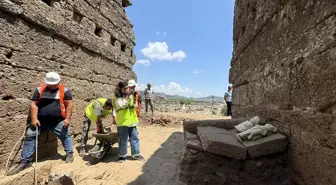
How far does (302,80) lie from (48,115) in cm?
423

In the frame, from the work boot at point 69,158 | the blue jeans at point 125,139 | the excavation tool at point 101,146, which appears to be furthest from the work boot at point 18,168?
the blue jeans at point 125,139

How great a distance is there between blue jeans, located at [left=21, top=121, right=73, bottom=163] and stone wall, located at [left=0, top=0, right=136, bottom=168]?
0.82 ft

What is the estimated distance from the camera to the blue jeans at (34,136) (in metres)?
3.90

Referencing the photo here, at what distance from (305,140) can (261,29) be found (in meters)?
2.38

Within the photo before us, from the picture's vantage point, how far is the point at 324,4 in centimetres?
211

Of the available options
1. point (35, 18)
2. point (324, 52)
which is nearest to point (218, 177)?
point (324, 52)

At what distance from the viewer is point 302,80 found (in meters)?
2.49

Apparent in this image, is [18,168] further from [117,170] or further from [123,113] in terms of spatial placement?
[123,113]

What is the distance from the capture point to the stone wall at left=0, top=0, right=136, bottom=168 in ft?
12.6

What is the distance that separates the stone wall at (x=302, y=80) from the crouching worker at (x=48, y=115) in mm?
3820

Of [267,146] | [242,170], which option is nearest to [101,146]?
[242,170]

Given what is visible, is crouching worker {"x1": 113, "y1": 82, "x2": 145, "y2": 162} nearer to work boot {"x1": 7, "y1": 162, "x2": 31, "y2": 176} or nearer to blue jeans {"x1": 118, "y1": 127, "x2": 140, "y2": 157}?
blue jeans {"x1": 118, "y1": 127, "x2": 140, "y2": 157}

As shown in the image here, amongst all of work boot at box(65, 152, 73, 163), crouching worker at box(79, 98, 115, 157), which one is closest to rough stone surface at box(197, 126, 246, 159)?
crouching worker at box(79, 98, 115, 157)

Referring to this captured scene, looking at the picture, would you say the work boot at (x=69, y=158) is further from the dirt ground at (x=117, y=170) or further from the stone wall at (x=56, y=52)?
the stone wall at (x=56, y=52)
